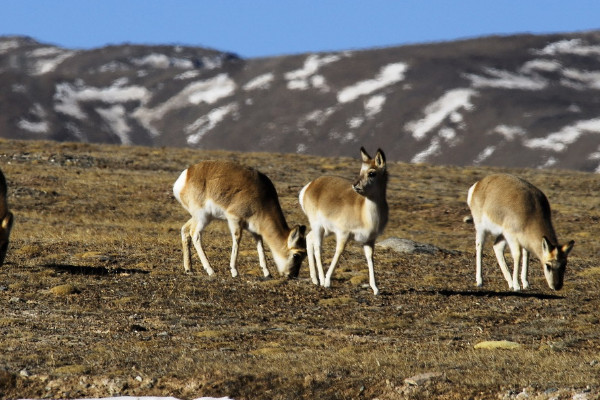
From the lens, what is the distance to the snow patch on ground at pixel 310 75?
157375 millimetres

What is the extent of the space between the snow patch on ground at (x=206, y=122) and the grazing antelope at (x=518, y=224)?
126724mm

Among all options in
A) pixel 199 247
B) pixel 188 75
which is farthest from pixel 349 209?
pixel 188 75

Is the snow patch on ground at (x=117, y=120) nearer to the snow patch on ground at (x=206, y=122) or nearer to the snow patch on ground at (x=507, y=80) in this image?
the snow patch on ground at (x=206, y=122)

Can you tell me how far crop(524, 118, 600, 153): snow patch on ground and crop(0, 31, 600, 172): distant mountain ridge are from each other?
0.80ft

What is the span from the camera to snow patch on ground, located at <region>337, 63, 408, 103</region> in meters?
150

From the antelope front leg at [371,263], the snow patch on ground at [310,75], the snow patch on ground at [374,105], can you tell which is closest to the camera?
the antelope front leg at [371,263]

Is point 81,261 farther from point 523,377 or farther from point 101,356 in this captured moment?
point 523,377

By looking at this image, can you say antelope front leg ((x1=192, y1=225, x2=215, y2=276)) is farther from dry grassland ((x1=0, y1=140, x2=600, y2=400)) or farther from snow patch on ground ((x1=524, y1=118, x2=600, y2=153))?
snow patch on ground ((x1=524, y1=118, x2=600, y2=153))

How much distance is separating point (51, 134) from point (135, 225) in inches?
4644

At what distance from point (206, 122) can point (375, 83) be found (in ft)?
91.6

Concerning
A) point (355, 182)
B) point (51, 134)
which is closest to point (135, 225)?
point (355, 182)

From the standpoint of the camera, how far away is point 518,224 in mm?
19906

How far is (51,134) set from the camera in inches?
A: 5659

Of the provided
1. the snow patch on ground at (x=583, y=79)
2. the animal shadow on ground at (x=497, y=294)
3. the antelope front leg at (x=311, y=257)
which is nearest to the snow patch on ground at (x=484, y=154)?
the snow patch on ground at (x=583, y=79)
